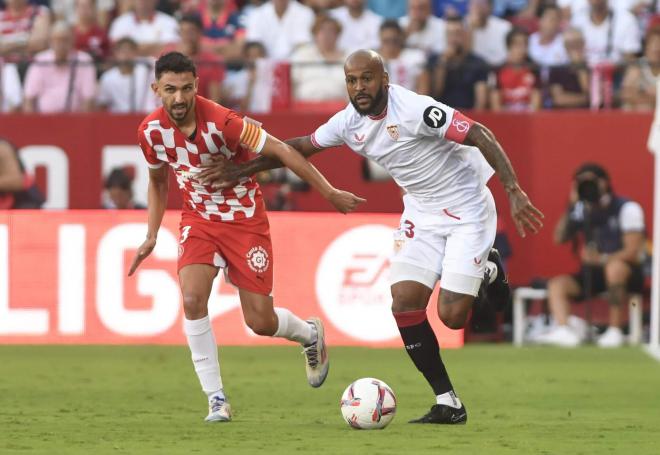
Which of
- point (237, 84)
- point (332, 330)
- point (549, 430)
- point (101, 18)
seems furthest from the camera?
point (101, 18)

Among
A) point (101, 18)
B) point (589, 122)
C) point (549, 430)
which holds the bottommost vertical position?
point (549, 430)

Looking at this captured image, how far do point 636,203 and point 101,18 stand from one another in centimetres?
724

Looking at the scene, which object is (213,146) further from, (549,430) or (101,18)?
(101,18)

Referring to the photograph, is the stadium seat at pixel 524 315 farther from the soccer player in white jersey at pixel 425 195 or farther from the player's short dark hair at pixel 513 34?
the soccer player in white jersey at pixel 425 195

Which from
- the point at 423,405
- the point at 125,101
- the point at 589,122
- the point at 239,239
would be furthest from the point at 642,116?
the point at 239,239

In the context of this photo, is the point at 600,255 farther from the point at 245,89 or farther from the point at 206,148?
the point at 206,148

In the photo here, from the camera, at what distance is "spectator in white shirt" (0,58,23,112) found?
17859mm

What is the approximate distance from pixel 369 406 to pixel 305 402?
2157 mm

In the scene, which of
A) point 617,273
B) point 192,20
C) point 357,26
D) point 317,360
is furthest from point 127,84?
point 317,360

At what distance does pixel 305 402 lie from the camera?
37.6ft

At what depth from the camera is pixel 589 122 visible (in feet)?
58.9

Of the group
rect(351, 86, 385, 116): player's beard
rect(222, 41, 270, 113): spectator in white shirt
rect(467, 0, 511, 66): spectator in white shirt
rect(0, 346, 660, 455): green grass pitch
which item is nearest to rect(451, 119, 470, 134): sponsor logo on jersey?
rect(351, 86, 385, 116): player's beard

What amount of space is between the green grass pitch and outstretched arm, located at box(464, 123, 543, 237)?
130 cm

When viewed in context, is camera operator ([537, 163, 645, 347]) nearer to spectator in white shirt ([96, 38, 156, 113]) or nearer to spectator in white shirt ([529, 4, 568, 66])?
spectator in white shirt ([529, 4, 568, 66])
